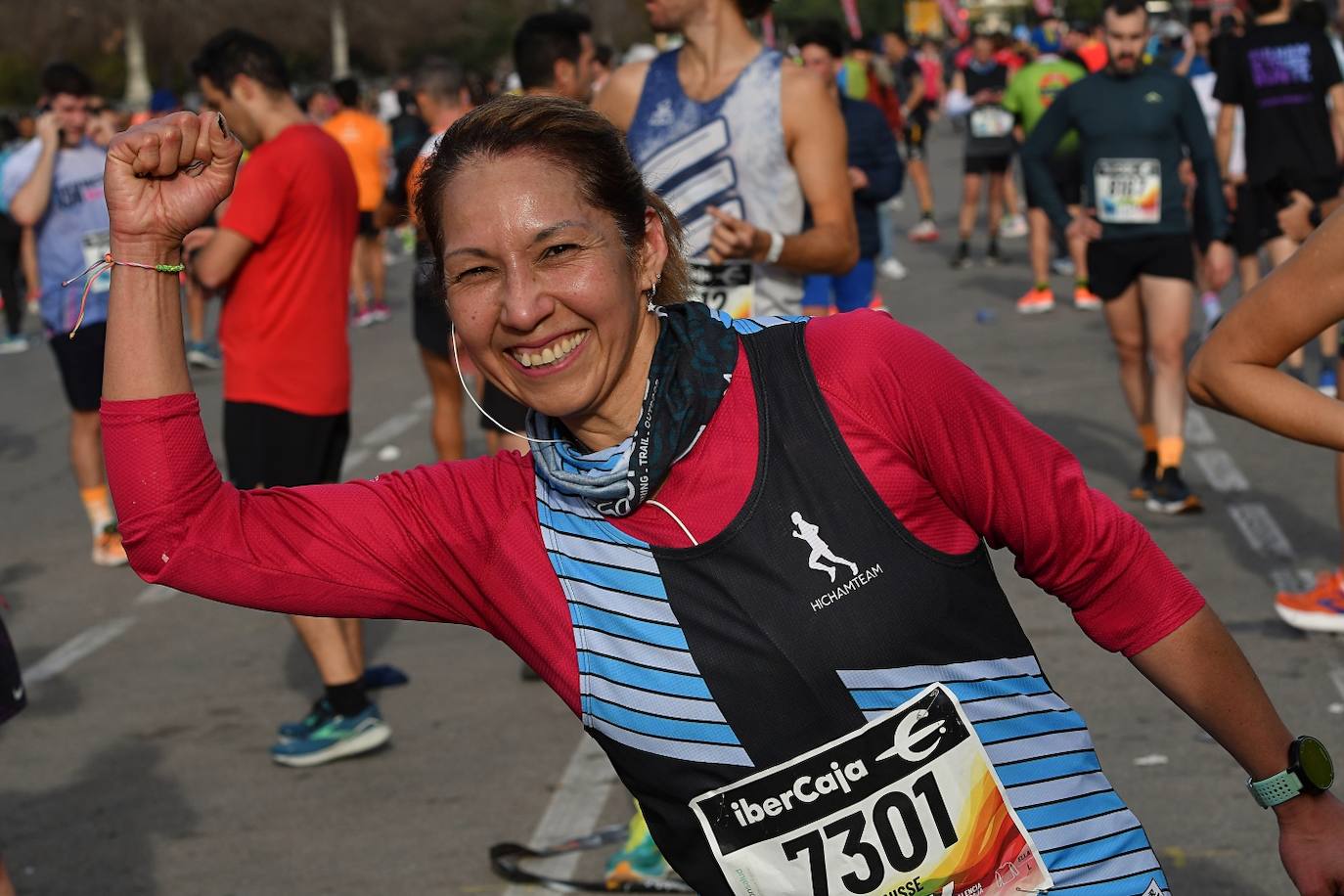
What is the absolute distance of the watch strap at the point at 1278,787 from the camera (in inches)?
96.4

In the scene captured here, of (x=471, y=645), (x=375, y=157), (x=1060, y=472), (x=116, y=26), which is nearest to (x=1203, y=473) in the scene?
(x=471, y=645)

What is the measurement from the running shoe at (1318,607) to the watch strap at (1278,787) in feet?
13.5

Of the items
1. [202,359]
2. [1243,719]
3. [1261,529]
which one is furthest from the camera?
[202,359]

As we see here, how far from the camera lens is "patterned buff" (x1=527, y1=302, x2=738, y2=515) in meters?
2.34

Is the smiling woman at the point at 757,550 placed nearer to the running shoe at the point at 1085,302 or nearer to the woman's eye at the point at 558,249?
the woman's eye at the point at 558,249

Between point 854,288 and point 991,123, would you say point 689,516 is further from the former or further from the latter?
point 991,123

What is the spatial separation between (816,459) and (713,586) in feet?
0.69

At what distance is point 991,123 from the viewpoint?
17688 mm

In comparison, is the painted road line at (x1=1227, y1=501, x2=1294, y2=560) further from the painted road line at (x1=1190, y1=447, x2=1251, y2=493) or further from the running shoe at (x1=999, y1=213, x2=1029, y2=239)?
the running shoe at (x1=999, y1=213, x2=1029, y2=239)

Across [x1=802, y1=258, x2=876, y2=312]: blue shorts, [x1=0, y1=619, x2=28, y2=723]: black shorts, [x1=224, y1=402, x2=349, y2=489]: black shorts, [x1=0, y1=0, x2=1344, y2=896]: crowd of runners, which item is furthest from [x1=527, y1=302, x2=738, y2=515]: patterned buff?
[x1=802, y1=258, x2=876, y2=312]: blue shorts

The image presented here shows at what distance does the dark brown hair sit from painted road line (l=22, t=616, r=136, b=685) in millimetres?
5198

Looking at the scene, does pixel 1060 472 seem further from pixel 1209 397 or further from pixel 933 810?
pixel 1209 397

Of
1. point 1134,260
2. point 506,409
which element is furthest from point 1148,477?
point 506,409

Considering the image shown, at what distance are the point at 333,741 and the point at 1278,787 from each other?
4058 millimetres
